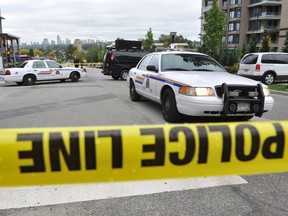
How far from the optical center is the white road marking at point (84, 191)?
3.12 metres

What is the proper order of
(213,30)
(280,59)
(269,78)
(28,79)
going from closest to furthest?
1. (269,78)
2. (280,59)
3. (28,79)
4. (213,30)

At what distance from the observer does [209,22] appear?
121 ft

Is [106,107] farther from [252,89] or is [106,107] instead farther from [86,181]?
[86,181]

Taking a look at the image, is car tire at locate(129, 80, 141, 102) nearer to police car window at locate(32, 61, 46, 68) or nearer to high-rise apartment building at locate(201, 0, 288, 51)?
police car window at locate(32, 61, 46, 68)

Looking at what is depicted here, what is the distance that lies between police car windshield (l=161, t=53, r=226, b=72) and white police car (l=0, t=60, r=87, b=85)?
36.8 feet

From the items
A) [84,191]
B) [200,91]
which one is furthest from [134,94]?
[84,191]

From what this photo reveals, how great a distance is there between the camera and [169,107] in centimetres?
636

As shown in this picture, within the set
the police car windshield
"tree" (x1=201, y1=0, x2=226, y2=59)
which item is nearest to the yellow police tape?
the police car windshield

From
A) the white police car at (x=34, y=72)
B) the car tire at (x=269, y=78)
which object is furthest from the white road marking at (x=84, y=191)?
the white police car at (x=34, y=72)

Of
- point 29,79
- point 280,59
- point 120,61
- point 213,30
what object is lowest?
point 29,79

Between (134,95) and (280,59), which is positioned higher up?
(280,59)

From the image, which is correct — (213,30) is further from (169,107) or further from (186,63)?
(169,107)

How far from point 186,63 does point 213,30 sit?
3166 cm

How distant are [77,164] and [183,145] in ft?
2.03
